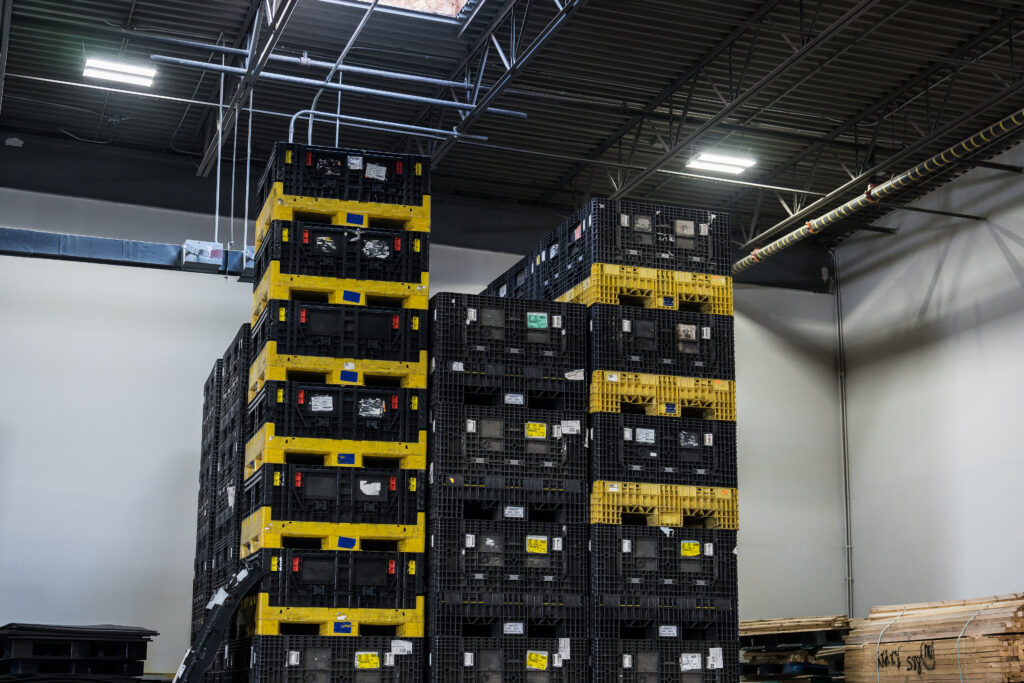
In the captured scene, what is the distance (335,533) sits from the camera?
36.4ft

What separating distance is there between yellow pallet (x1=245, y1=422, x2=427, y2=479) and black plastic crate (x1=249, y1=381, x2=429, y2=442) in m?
0.05

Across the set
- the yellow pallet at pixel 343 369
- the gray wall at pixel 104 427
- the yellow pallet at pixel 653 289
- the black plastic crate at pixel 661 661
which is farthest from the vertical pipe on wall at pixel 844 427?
the yellow pallet at pixel 343 369

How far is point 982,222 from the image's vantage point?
20125 millimetres

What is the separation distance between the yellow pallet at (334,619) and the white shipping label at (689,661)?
2.39 meters

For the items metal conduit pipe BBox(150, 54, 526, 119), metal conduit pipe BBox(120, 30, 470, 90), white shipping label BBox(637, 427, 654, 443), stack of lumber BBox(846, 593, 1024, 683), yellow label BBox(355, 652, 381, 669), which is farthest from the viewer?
metal conduit pipe BBox(150, 54, 526, 119)

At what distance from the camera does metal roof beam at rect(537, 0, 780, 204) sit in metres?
15.7

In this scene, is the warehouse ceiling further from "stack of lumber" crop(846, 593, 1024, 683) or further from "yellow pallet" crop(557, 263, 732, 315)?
"stack of lumber" crop(846, 593, 1024, 683)

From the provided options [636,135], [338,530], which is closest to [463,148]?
[636,135]

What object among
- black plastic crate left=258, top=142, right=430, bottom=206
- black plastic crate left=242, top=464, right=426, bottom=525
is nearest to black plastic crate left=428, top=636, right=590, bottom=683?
black plastic crate left=242, top=464, right=426, bottom=525

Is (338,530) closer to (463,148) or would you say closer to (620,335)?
(620,335)

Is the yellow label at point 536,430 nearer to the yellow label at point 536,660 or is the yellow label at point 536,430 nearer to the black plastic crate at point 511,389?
the black plastic crate at point 511,389

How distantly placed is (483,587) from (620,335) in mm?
2743

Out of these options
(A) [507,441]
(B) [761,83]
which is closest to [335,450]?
(A) [507,441]

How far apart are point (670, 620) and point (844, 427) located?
503 inches
